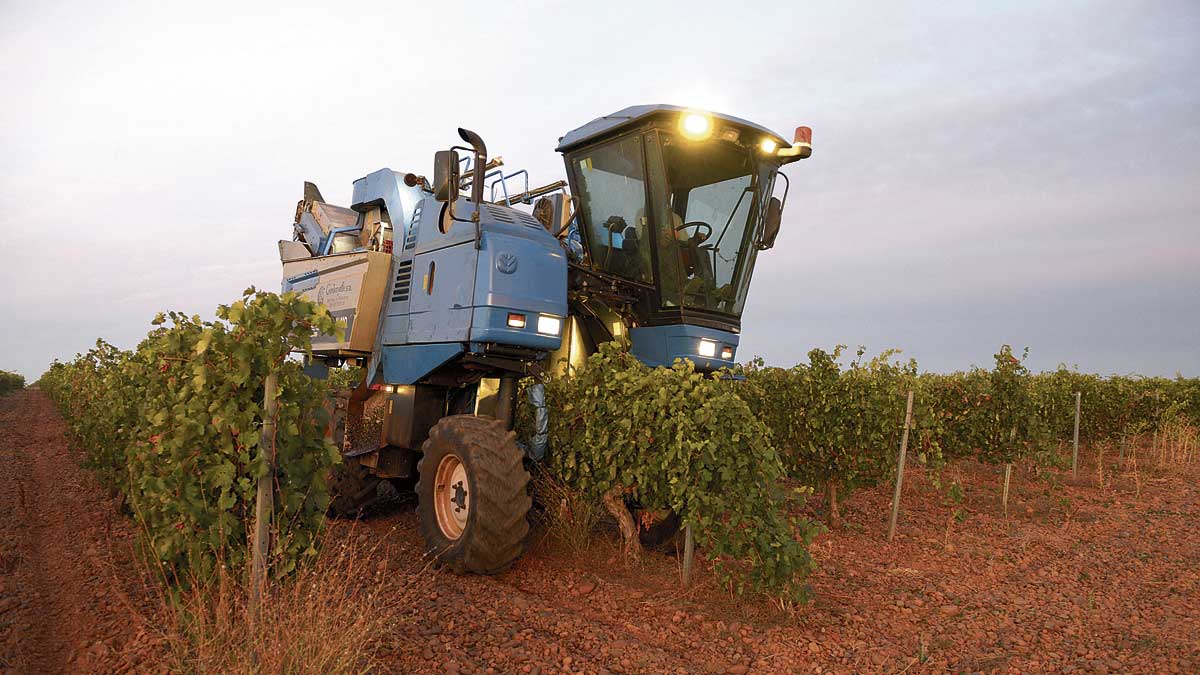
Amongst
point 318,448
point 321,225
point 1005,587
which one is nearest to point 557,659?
point 318,448

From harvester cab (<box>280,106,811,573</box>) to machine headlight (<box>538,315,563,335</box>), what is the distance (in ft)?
0.04

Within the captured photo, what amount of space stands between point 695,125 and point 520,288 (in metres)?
1.80

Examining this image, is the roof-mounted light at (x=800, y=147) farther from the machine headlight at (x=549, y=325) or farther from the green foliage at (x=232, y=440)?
the green foliage at (x=232, y=440)

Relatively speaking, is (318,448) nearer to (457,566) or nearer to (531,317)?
(457,566)

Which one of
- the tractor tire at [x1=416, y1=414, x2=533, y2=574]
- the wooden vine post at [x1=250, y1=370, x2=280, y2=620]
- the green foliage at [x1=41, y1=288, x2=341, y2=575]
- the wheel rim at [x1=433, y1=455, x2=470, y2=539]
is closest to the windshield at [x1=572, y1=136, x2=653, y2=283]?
the tractor tire at [x1=416, y1=414, x2=533, y2=574]

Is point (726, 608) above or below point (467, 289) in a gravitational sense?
below

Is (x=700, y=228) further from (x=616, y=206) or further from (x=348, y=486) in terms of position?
(x=348, y=486)

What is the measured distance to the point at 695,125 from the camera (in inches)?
212

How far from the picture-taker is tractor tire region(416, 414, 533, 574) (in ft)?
14.2

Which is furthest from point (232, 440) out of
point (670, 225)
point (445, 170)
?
point (670, 225)

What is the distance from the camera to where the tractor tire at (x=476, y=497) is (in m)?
4.33

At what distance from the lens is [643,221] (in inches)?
222

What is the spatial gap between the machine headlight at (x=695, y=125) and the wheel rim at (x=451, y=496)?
2.91 metres

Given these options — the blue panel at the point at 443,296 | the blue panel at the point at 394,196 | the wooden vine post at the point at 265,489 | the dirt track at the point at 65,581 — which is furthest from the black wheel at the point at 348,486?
the wooden vine post at the point at 265,489
